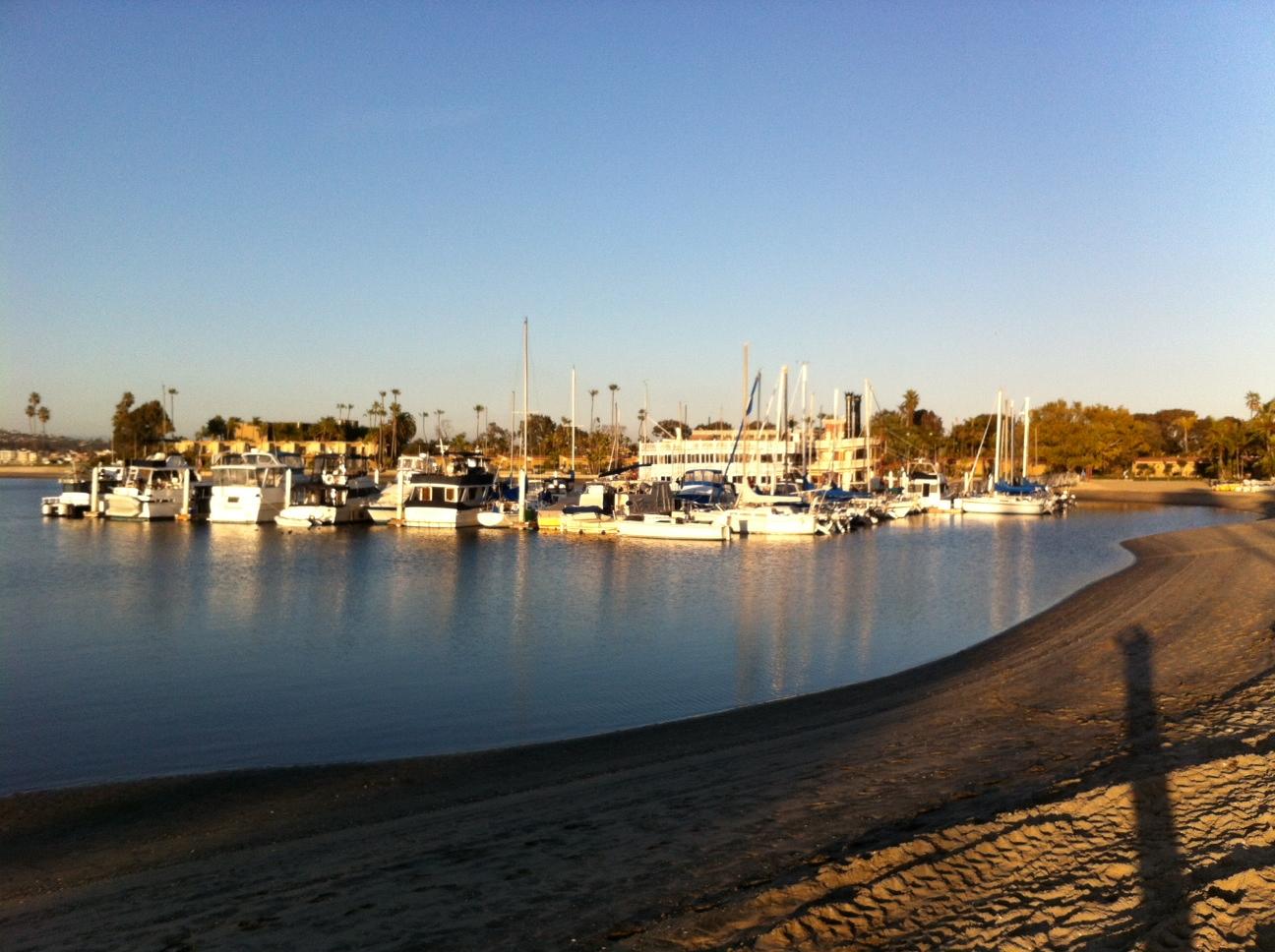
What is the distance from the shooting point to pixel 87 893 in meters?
8.47

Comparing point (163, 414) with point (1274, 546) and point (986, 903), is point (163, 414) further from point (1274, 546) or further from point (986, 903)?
point (986, 903)

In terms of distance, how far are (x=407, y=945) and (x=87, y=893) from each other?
357 cm

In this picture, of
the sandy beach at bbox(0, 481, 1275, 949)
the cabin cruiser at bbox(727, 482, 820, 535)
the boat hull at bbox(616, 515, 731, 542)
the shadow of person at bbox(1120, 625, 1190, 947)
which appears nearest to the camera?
the shadow of person at bbox(1120, 625, 1190, 947)

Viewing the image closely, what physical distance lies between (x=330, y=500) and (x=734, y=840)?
57.0 meters

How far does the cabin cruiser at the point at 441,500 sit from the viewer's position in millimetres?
56469

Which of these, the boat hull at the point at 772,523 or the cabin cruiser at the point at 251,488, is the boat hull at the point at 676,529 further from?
the cabin cruiser at the point at 251,488

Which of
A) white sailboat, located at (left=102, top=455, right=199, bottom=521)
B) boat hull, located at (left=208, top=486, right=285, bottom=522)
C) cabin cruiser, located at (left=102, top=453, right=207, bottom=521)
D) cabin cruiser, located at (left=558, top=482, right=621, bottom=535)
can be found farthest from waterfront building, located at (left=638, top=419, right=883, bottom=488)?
white sailboat, located at (left=102, top=455, right=199, bottom=521)

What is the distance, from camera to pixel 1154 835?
27.5ft

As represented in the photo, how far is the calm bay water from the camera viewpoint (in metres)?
15.0

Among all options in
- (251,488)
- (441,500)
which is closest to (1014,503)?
(441,500)

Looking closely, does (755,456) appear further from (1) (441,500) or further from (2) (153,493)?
(2) (153,493)

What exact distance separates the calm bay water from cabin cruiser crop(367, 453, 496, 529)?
8.07 meters

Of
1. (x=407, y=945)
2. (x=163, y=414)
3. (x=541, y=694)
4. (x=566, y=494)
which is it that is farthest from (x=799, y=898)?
(x=163, y=414)

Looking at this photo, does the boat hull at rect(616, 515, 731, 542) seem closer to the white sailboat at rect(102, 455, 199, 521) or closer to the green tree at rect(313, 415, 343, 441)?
the white sailboat at rect(102, 455, 199, 521)
